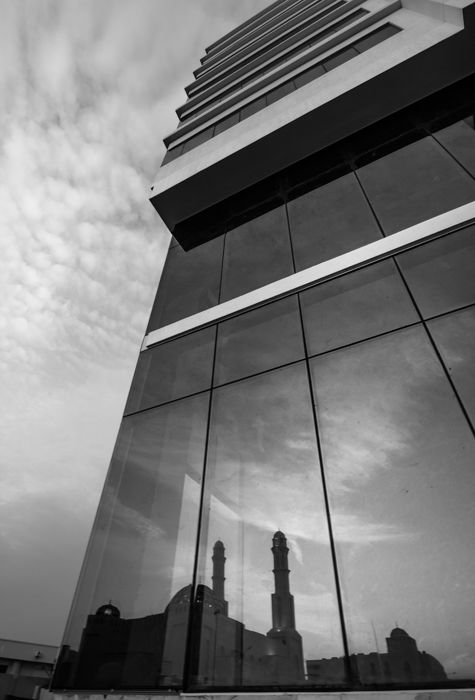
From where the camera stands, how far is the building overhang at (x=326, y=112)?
32.3ft

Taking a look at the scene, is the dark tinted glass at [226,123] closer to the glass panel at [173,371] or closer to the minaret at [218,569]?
the glass panel at [173,371]

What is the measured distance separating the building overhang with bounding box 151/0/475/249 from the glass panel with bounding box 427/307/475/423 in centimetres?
723

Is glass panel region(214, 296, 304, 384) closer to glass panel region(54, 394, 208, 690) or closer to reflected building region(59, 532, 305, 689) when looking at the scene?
glass panel region(54, 394, 208, 690)

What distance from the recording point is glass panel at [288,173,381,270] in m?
8.28

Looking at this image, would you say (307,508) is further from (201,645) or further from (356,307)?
(356,307)

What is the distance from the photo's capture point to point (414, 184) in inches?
331

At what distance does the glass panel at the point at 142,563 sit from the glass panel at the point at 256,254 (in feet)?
10.3

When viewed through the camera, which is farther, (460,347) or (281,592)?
(460,347)

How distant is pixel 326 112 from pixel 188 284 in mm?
Answer: 6031

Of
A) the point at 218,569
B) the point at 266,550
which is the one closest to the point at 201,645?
the point at 218,569

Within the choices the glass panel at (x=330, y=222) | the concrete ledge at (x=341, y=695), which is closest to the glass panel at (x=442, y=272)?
the glass panel at (x=330, y=222)

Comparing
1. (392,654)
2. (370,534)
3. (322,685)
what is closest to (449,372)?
(370,534)

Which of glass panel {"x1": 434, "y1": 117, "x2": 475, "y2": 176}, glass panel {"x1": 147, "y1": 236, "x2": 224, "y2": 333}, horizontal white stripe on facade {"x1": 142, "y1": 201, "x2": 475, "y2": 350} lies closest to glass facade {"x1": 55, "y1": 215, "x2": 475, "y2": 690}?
horizontal white stripe on facade {"x1": 142, "y1": 201, "x2": 475, "y2": 350}

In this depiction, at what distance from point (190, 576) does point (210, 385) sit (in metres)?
3.25
